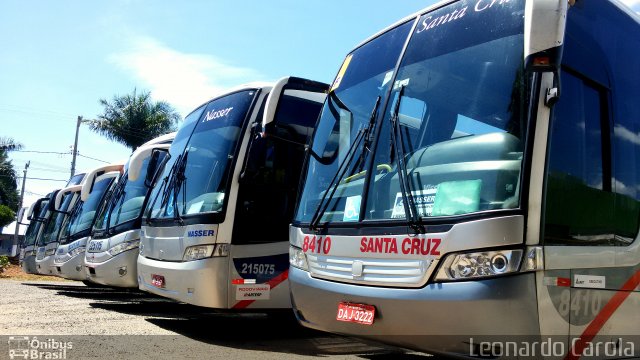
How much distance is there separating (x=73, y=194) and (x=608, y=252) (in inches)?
530

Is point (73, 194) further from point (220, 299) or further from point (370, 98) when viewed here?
point (370, 98)

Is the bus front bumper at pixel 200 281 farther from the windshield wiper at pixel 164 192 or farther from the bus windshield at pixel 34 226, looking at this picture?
the bus windshield at pixel 34 226

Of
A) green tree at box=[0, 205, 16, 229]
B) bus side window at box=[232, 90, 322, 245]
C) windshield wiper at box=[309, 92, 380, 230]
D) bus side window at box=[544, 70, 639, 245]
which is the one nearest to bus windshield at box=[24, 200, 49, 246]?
bus side window at box=[232, 90, 322, 245]

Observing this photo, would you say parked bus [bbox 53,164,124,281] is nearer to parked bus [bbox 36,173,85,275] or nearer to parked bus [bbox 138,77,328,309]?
parked bus [bbox 36,173,85,275]

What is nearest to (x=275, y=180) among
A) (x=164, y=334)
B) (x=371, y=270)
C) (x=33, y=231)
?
(x=164, y=334)

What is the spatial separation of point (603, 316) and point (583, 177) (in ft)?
3.32

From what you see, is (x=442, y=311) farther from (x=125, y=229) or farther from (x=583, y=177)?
(x=125, y=229)

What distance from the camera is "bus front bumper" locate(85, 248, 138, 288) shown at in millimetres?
9586

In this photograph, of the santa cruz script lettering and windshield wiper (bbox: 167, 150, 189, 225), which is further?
windshield wiper (bbox: 167, 150, 189, 225)

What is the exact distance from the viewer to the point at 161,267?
7391mm

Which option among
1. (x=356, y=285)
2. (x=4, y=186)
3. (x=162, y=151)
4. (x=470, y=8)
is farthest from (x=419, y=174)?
(x=4, y=186)

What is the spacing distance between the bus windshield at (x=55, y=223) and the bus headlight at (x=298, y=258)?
1064 cm

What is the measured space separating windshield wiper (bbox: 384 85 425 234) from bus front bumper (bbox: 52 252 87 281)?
9.37 metres

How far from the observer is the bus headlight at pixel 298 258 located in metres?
5.11
